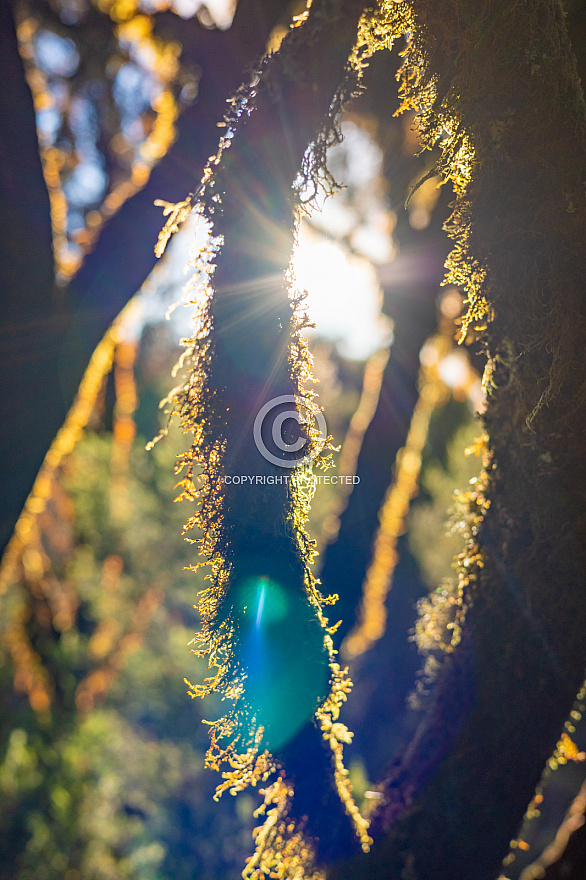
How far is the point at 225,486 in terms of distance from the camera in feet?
4.71

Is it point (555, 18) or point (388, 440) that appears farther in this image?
point (388, 440)

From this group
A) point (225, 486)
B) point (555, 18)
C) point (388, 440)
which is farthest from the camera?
point (388, 440)

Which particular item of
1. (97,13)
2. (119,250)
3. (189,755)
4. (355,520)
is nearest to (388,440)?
(355,520)

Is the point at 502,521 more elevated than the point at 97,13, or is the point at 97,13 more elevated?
the point at 97,13

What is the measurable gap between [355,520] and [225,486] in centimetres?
334

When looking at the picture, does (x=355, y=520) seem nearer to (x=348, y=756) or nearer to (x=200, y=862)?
(x=348, y=756)

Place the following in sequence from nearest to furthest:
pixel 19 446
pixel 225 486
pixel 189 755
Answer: pixel 225 486, pixel 19 446, pixel 189 755

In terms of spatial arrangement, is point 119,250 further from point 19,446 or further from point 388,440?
point 388,440

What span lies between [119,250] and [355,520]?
3.25 metres

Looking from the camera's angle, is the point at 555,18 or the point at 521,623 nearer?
the point at 555,18

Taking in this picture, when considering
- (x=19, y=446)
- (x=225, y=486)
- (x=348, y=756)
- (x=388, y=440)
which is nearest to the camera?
(x=225, y=486)

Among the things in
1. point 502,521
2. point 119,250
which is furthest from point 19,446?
point 502,521

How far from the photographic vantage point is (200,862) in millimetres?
5316

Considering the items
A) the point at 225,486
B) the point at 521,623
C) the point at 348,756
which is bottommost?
the point at 348,756
